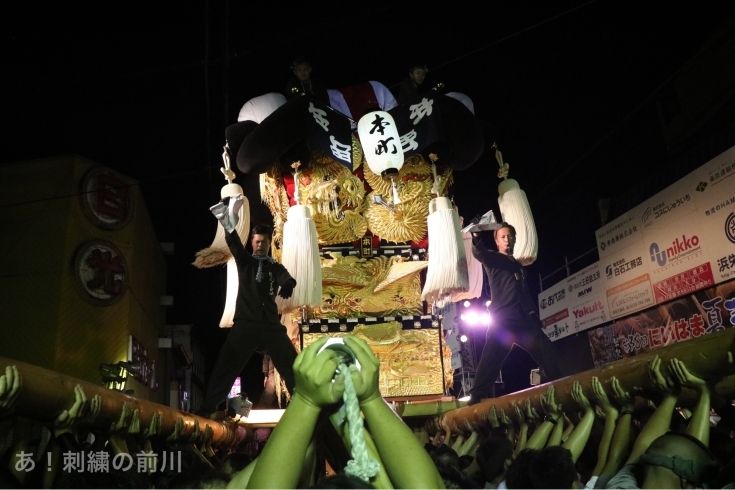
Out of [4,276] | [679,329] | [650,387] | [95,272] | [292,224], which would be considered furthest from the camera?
[95,272]

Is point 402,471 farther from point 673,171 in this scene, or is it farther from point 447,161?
point 673,171

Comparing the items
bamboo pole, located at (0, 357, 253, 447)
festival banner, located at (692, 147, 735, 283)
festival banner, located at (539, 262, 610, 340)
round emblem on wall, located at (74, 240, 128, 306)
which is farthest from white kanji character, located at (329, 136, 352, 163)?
round emblem on wall, located at (74, 240, 128, 306)

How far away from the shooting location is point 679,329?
937 centimetres

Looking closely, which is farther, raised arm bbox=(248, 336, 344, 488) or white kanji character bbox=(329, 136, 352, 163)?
white kanji character bbox=(329, 136, 352, 163)

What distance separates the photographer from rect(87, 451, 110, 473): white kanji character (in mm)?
2443

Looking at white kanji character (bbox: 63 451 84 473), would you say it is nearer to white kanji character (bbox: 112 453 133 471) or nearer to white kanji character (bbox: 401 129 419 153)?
white kanji character (bbox: 112 453 133 471)

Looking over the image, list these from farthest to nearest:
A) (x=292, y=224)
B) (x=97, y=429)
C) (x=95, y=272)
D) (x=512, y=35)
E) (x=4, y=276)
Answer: (x=95, y=272) < (x=4, y=276) < (x=512, y=35) < (x=292, y=224) < (x=97, y=429)

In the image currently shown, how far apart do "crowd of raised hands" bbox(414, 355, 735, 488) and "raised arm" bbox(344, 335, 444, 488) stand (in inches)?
24.1

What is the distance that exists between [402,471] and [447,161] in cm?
578

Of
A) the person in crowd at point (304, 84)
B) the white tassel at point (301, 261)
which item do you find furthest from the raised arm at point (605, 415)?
the person in crowd at point (304, 84)

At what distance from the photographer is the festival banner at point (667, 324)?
8453mm

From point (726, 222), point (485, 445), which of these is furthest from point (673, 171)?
point (485, 445)

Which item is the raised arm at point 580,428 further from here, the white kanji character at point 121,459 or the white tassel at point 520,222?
the white tassel at point 520,222

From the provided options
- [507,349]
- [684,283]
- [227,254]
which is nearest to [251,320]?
[227,254]
